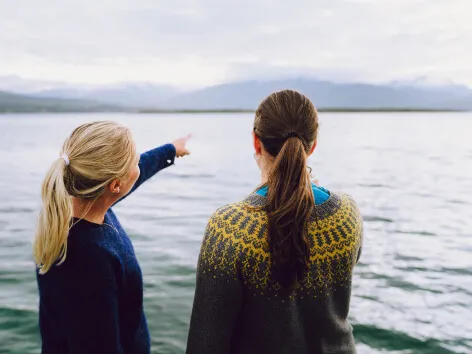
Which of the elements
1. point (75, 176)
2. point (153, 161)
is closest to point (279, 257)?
point (75, 176)

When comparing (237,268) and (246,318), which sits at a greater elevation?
(237,268)

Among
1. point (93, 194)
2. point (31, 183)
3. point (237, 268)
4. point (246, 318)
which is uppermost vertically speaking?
point (93, 194)

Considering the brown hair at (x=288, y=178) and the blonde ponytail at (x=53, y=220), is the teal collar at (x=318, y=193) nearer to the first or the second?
the brown hair at (x=288, y=178)

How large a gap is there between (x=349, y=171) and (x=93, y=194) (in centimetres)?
2552

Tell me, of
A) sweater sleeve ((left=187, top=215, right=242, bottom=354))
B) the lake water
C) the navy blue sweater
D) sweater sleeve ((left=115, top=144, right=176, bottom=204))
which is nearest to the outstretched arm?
sweater sleeve ((left=115, top=144, right=176, bottom=204))

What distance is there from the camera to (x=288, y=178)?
92.7 inches

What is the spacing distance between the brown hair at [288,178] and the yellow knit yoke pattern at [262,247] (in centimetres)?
5

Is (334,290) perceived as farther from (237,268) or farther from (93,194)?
(93,194)

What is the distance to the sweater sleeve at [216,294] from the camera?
7.55 ft

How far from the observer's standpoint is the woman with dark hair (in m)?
2.29

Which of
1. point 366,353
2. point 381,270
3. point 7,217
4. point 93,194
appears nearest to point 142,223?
point 7,217

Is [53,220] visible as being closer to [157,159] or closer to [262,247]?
[262,247]

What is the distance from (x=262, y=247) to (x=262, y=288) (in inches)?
8.3

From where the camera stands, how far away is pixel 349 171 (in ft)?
88.7
